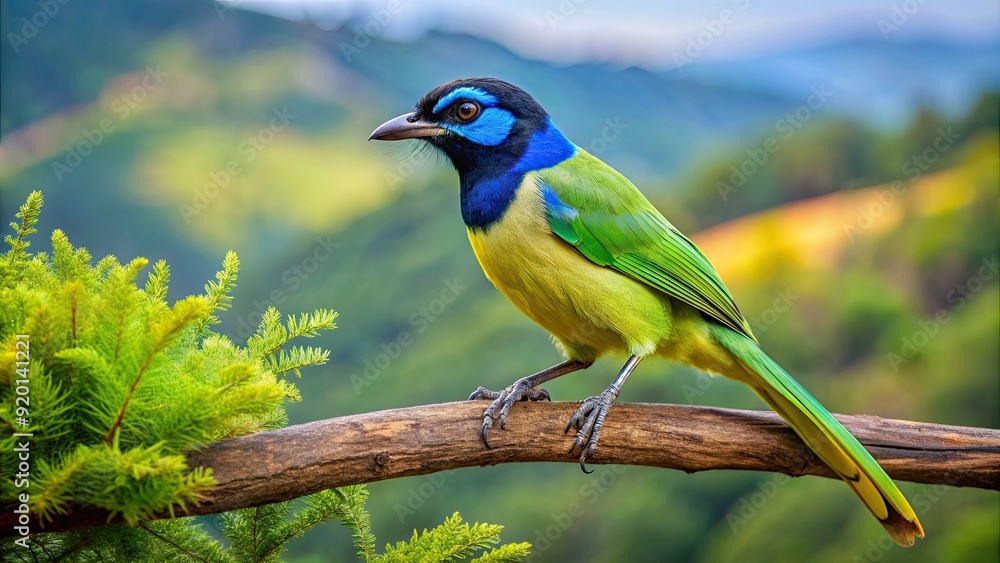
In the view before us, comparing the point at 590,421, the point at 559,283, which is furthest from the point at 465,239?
the point at 590,421

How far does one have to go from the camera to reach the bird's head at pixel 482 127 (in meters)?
3.19

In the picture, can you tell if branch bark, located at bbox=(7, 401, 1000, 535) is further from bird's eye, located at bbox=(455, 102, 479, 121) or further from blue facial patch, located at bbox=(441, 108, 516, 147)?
bird's eye, located at bbox=(455, 102, 479, 121)

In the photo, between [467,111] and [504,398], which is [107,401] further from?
[467,111]

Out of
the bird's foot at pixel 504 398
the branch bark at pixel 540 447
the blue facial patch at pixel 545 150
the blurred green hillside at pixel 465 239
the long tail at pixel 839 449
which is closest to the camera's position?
the branch bark at pixel 540 447

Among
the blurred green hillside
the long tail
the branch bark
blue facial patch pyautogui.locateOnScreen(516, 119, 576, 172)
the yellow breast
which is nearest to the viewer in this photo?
the branch bark

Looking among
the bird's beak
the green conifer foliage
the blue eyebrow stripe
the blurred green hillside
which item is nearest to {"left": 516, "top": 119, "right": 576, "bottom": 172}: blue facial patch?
the blue eyebrow stripe

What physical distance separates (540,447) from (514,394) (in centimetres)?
22

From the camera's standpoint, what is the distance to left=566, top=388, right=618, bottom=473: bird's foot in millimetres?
2791

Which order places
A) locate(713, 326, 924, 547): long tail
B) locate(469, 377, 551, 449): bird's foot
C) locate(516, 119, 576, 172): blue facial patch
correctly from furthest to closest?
1. locate(516, 119, 576, 172): blue facial patch
2. locate(713, 326, 924, 547): long tail
3. locate(469, 377, 551, 449): bird's foot

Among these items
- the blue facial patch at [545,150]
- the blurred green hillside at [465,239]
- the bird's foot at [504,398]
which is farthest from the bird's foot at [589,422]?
the blurred green hillside at [465,239]

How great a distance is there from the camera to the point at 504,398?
2.86 m

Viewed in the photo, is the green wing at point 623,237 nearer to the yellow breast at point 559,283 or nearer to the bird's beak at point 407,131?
the yellow breast at point 559,283

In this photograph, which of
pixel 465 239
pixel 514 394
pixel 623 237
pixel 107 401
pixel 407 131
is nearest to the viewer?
pixel 107 401

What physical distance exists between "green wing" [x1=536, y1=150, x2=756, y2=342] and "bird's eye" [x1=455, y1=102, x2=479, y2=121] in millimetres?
366
